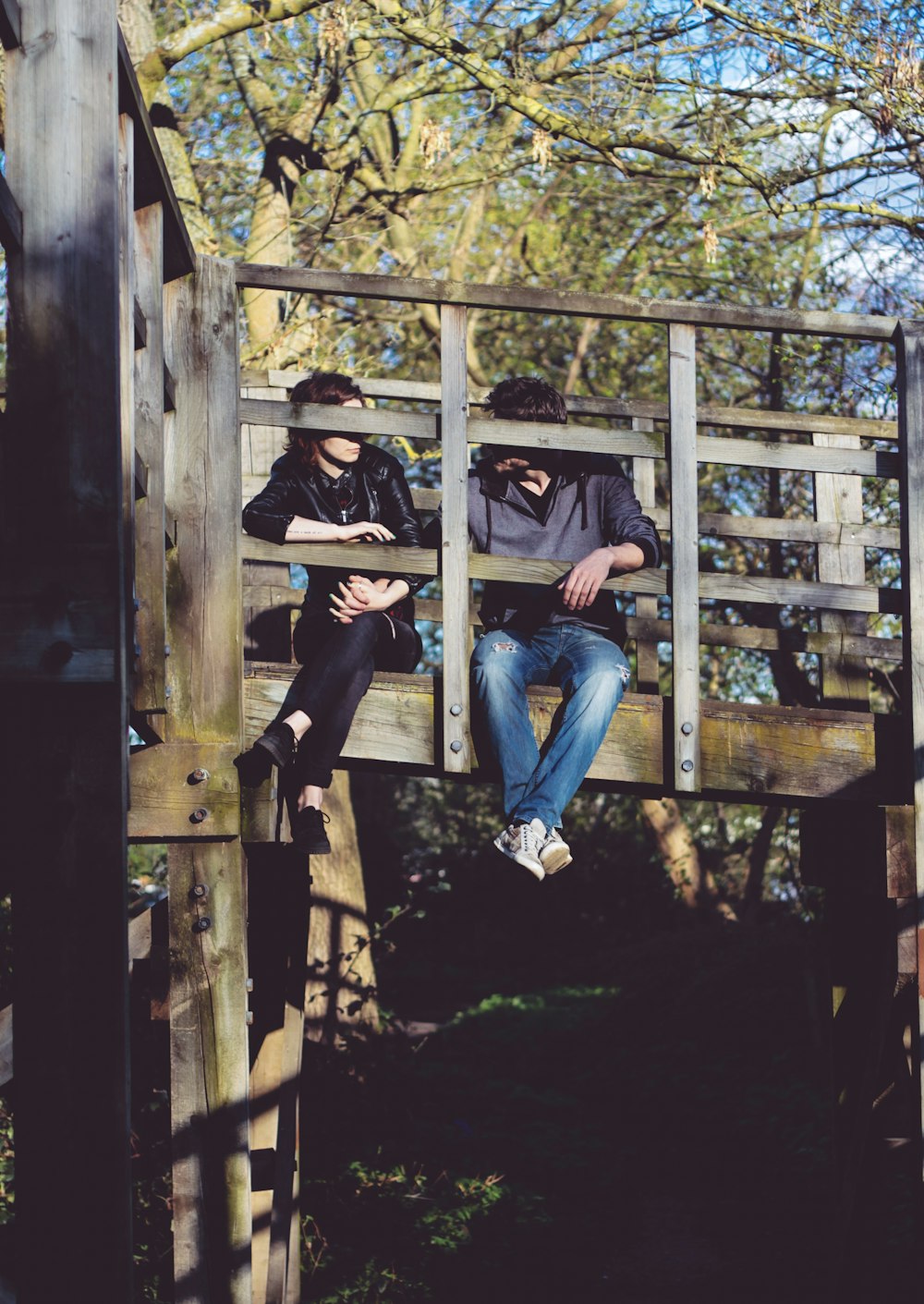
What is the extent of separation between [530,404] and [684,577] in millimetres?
760

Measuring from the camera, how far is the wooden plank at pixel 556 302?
187 inches

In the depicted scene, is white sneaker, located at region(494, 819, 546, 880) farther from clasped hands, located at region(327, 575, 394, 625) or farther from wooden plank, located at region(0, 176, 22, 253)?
wooden plank, located at region(0, 176, 22, 253)

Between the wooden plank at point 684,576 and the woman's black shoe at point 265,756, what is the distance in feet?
4.17

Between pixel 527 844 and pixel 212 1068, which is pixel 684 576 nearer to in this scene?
pixel 527 844

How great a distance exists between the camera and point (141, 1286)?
7.16 meters

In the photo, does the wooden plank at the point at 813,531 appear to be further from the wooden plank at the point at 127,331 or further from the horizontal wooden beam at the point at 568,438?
the wooden plank at the point at 127,331

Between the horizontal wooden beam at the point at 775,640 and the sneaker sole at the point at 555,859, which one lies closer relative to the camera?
the sneaker sole at the point at 555,859

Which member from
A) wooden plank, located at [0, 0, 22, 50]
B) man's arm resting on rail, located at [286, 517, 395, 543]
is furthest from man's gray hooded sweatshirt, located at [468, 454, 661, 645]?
wooden plank, located at [0, 0, 22, 50]

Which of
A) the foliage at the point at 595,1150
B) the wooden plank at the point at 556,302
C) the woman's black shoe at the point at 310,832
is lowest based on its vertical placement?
the foliage at the point at 595,1150

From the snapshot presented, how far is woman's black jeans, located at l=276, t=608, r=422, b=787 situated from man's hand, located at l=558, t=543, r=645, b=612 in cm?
61

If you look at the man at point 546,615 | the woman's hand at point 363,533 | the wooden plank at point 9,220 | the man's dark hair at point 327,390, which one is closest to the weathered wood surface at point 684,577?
the man at point 546,615

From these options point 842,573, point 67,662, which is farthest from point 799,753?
point 67,662

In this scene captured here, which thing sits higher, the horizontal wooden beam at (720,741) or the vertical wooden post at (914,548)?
the vertical wooden post at (914,548)

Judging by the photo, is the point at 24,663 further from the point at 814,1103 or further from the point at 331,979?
the point at 814,1103
